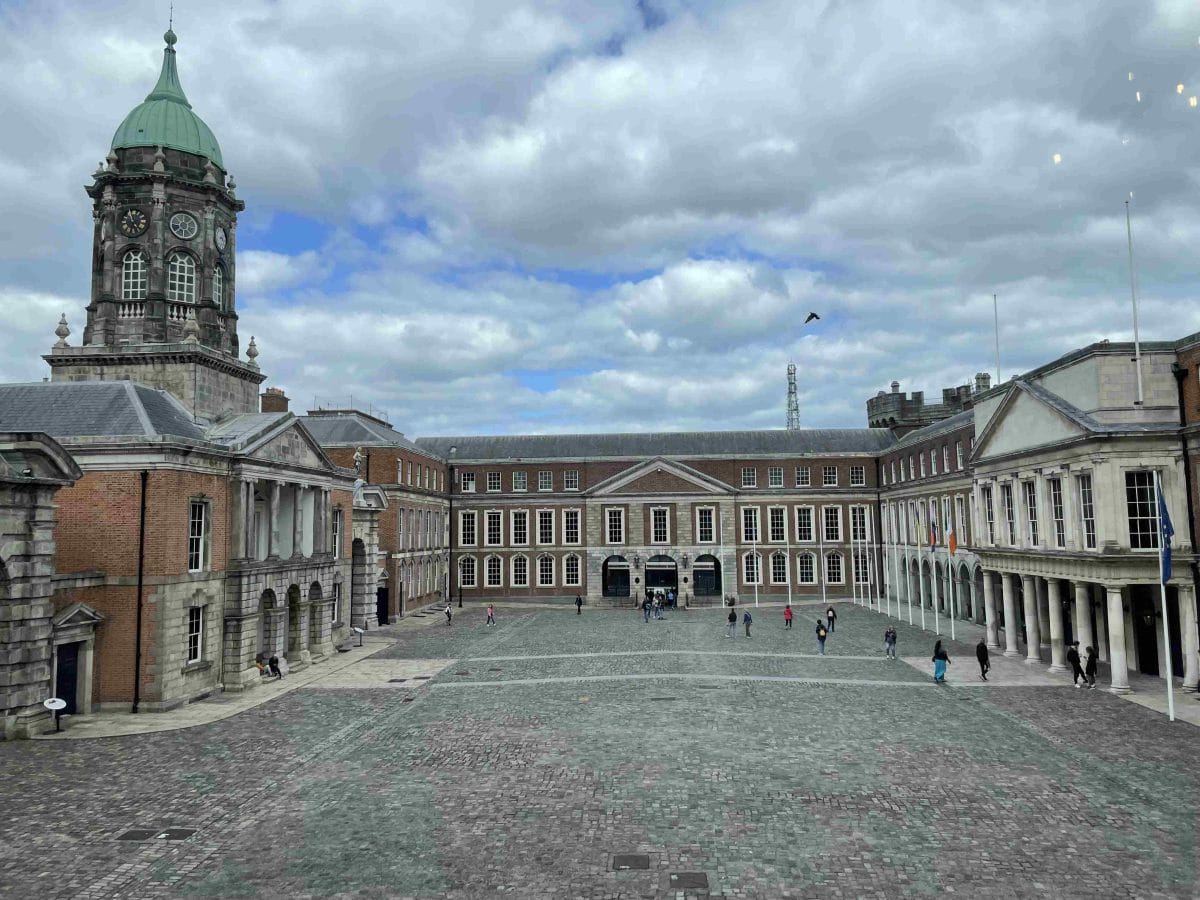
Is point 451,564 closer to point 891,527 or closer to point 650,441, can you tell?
point 650,441

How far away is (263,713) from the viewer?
2570 cm

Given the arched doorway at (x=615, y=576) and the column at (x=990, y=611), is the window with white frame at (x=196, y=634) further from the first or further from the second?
the arched doorway at (x=615, y=576)

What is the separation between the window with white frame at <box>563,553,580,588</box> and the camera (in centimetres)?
6681

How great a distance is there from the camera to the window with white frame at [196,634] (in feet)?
92.3

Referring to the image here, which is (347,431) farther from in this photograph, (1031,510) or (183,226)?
(1031,510)

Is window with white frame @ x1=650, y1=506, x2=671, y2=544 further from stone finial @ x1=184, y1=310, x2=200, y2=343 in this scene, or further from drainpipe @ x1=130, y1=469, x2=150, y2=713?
drainpipe @ x1=130, y1=469, x2=150, y2=713

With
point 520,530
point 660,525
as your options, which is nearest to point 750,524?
point 660,525

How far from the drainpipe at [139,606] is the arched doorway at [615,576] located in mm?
43364

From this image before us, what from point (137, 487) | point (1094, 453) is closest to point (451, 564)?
point (137, 487)

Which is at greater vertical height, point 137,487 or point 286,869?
point 137,487

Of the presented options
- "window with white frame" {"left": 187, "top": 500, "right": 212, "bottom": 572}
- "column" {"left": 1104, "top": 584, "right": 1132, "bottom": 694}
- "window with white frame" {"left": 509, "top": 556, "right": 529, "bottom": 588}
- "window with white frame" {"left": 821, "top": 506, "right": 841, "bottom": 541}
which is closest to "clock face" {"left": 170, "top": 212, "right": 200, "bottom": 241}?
"window with white frame" {"left": 187, "top": 500, "right": 212, "bottom": 572}

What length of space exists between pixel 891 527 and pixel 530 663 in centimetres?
3983

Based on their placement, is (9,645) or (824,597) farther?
(824,597)

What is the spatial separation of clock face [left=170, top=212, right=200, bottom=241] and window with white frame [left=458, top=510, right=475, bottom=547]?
123 feet
